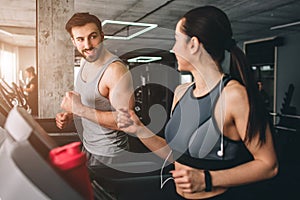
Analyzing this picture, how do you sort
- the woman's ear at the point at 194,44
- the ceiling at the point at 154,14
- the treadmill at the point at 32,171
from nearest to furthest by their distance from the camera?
the treadmill at the point at 32,171 < the woman's ear at the point at 194,44 < the ceiling at the point at 154,14

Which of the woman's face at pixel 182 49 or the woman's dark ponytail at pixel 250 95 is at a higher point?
the woman's face at pixel 182 49

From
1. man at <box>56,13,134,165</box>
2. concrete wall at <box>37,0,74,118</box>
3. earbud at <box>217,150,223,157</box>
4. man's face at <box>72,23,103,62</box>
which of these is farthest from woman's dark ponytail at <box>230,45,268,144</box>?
concrete wall at <box>37,0,74,118</box>

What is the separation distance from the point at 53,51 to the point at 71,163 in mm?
2167

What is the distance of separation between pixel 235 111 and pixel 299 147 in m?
3.30

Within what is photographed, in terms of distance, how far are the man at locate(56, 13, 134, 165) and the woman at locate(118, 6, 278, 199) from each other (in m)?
0.27

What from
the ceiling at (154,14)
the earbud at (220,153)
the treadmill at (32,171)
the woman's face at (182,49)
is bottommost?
the earbud at (220,153)

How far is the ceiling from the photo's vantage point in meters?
3.17

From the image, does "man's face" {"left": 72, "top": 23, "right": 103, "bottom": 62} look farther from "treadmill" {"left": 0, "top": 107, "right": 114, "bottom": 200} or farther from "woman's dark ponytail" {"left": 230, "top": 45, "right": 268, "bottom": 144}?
"treadmill" {"left": 0, "top": 107, "right": 114, "bottom": 200}

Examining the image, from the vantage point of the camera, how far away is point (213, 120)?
1.08 meters

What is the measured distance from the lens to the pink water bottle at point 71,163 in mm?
233

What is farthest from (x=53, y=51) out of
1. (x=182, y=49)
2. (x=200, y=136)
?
(x=200, y=136)

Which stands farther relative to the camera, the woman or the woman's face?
the woman's face

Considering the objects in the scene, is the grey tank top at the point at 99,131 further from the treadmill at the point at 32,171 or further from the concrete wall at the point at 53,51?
the treadmill at the point at 32,171

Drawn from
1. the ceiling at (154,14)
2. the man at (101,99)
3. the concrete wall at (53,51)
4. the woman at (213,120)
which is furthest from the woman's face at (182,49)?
the ceiling at (154,14)
